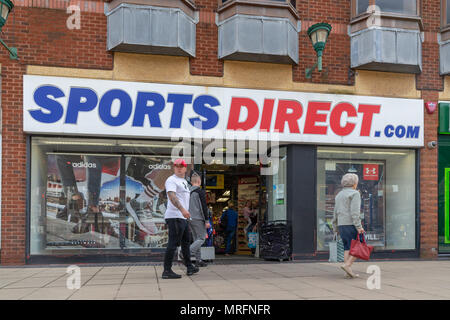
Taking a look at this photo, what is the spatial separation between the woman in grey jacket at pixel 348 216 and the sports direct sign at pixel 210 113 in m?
3.10

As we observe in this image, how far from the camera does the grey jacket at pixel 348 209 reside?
7.32 m

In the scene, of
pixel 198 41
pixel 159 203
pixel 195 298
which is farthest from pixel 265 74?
pixel 195 298

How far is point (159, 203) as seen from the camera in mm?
10336

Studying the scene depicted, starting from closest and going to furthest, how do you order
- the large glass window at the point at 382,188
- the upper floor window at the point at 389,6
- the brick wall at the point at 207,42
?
the brick wall at the point at 207,42
the upper floor window at the point at 389,6
the large glass window at the point at 382,188

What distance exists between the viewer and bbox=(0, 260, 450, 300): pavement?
5930 mm

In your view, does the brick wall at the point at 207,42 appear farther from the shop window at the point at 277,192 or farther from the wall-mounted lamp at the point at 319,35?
the shop window at the point at 277,192

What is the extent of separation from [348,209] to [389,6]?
589 centimetres

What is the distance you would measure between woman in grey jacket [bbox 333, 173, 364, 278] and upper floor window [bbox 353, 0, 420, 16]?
A: 5162mm

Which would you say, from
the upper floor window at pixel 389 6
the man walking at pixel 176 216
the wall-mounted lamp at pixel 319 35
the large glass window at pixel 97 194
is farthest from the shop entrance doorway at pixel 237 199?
the man walking at pixel 176 216

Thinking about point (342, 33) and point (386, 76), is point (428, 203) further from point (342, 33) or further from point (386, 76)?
point (342, 33)

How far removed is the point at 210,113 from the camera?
10.1 metres

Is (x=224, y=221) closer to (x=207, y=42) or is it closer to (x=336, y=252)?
(x=336, y=252)

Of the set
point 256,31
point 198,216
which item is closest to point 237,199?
point 198,216

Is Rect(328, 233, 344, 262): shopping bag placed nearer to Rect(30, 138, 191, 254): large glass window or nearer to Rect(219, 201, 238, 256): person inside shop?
Rect(219, 201, 238, 256): person inside shop
